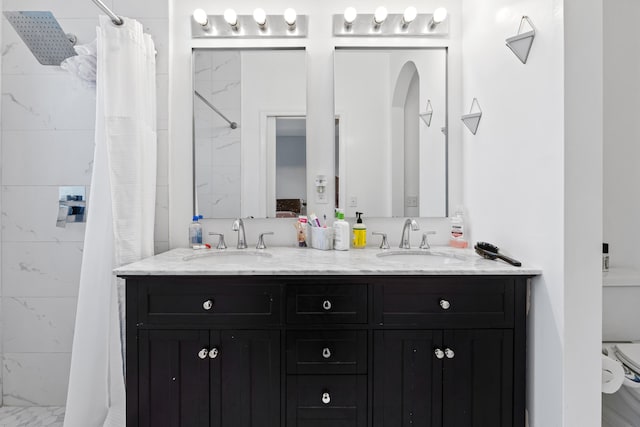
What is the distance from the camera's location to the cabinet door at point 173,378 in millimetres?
1330

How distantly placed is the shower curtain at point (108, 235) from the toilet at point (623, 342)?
207 centimetres

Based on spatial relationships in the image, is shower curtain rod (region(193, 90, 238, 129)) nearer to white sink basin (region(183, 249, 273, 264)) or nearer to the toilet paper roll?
white sink basin (region(183, 249, 273, 264))

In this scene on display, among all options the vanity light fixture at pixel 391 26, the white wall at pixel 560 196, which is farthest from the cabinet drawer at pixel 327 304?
the vanity light fixture at pixel 391 26

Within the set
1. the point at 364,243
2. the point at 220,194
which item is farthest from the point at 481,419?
the point at 220,194

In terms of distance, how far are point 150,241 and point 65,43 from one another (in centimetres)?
117

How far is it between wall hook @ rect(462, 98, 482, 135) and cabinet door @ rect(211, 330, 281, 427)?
1.46 meters

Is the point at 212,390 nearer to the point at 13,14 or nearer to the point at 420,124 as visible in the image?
the point at 420,124

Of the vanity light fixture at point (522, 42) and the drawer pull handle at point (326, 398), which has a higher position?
the vanity light fixture at point (522, 42)

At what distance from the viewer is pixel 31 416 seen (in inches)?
72.9

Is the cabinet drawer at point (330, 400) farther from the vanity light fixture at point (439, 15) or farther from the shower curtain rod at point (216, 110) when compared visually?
the vanity light fixture at point (439, 15)

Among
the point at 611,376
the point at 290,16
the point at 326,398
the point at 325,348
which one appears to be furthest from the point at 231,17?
the point at 611,376

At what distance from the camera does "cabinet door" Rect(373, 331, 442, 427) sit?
4.34ft

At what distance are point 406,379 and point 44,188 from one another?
217cm

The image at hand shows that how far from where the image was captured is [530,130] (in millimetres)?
1342
